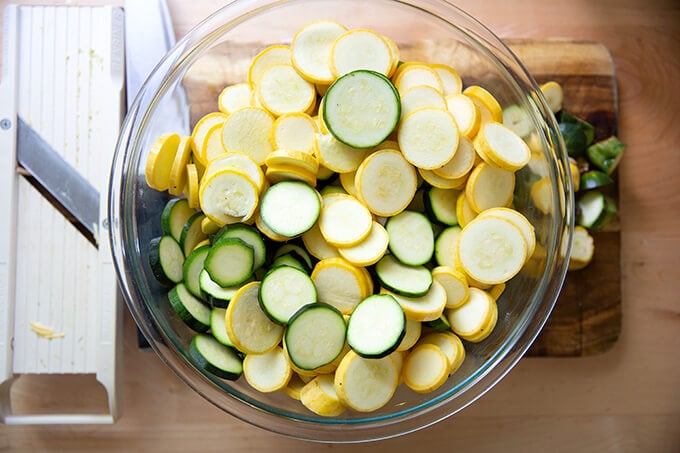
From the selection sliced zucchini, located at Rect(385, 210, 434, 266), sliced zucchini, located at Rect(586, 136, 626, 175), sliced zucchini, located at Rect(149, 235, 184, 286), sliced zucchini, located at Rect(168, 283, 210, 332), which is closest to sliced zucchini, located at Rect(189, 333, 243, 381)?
sliced zucchini, located at Rect(168, 283, 210, 332)

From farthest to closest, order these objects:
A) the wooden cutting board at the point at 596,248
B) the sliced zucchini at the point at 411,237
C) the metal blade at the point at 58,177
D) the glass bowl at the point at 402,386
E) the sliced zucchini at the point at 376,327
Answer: the wooden cutting board at the point at 596,248
the metal blade at the point at 58,177
the glass bowl at the point at 402,386
the sliced zucchini at the point at 411,237
the sliced zucchini at the point at 376,327

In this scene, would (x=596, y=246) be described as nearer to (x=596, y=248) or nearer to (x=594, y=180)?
(x=596, y=248)

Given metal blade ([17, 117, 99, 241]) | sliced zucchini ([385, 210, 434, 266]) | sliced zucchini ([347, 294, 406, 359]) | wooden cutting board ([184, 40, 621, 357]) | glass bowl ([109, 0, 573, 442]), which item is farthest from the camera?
wooden cutting board ([184, 40, 621, 357])

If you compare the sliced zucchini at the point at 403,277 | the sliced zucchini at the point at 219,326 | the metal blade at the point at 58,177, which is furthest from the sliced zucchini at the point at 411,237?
the metal blade at the point at 58,177

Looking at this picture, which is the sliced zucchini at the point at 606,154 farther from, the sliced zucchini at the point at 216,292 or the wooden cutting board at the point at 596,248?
the sliced zucchini at the point at 216,292

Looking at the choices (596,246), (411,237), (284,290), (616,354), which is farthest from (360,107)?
(616,354)

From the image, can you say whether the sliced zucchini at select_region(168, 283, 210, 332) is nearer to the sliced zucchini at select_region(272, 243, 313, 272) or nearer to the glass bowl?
the glass bowl

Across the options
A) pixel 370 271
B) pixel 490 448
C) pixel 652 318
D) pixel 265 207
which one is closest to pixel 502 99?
pixel 370 271
